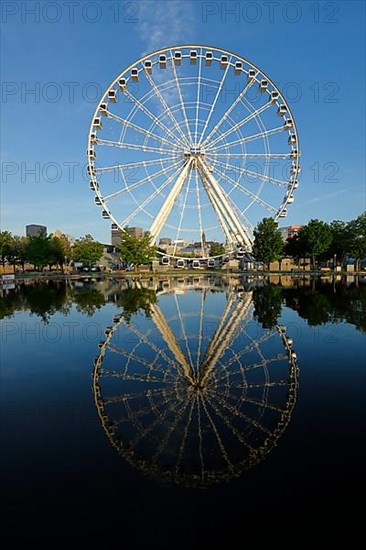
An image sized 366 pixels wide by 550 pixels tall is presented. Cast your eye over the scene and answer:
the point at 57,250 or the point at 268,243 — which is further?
the point at 57,250

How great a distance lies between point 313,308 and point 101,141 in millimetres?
29265

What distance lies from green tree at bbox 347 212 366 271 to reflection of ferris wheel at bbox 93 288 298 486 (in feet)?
206

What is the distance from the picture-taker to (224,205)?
141 ft

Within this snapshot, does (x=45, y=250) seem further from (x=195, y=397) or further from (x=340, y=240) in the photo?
(x=195, y=397)

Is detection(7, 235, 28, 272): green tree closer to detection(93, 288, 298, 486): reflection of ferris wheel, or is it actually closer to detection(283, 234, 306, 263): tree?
detection(283, 234, 306, 263): tree

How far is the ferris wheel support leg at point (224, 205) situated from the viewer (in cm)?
4253

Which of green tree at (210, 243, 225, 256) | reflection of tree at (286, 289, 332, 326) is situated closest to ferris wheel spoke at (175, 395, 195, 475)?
reflection of tree at (286, 289, 332, 326)

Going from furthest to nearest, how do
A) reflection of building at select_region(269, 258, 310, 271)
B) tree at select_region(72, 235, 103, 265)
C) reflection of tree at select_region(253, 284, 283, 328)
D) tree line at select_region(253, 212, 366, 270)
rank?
1. reflection of building at select_region(269, 258, 310, 271)
2. tree at select_region(72, 235, 103, 265)
3. tree line at select_region(253, 212, 366, 270)
4. reflection of tree at select_region(253, 284, 283, 328)

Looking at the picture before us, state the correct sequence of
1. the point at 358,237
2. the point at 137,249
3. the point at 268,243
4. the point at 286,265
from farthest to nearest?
the point at 286,265, the point at 358,237, the point at 268,243, the point at 137,249

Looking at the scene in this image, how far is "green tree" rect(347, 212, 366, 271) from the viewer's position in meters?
68.4

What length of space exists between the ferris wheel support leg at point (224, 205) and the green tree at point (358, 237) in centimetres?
3324

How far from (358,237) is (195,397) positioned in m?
70.8

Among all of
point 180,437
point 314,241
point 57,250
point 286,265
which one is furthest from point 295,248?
point 180,437

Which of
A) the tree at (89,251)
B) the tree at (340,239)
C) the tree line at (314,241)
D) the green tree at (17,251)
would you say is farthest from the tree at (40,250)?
the tree at (340,239)
